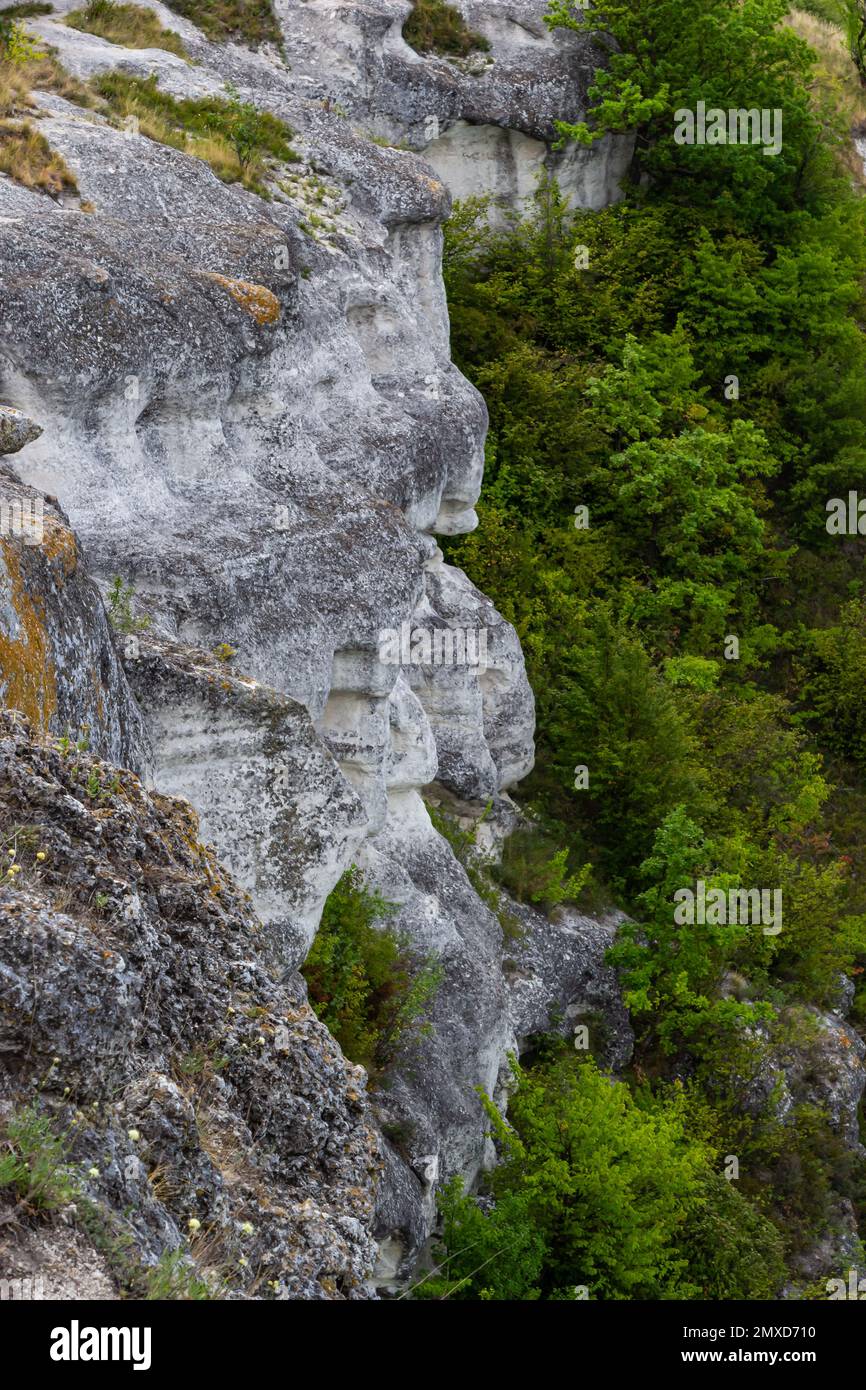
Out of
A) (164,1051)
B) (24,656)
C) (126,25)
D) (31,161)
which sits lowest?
(164,1051)

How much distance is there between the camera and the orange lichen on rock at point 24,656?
22.8ft

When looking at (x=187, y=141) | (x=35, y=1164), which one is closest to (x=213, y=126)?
(x=187, y=141)

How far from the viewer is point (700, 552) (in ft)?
84.4

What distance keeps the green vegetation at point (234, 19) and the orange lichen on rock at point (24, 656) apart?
16044 mm

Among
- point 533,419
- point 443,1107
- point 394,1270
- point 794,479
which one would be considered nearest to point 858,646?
point 794,479

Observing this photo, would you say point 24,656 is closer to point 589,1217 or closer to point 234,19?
point 589,1217

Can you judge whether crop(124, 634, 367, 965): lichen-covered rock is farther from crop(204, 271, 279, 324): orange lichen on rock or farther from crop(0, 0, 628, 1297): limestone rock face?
crop(204, 271, 279, 324): orange lichen on rock

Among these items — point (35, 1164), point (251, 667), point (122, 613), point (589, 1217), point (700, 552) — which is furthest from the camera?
point (700, 552)

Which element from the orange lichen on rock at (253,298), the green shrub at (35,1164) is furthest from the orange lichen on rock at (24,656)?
the orange lichen on rock at (253,298)

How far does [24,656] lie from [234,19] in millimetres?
17239

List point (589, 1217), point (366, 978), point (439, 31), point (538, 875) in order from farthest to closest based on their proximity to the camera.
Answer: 1. point (439, 31)
2. point (538, 875)
3. point (589, 1217)
4. point (366, 978)

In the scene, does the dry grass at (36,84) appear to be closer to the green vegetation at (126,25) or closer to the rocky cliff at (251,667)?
the rocky cliff at (251,667)

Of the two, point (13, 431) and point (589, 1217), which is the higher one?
point (13, 431)

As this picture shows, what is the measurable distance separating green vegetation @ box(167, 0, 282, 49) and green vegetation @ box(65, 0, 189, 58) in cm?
149
